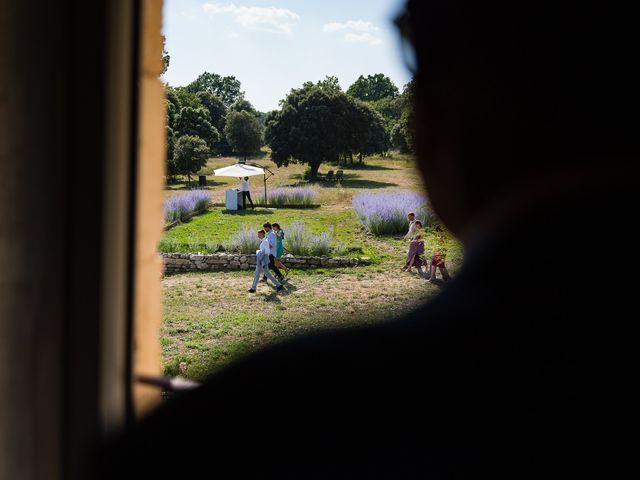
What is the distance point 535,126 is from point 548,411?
28 centimetres

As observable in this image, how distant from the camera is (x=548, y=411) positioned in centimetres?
57

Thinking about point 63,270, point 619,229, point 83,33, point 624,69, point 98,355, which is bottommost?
point 98,355

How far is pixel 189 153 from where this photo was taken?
3019 centimetres

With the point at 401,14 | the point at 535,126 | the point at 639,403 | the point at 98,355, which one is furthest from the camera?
the point at 98,355

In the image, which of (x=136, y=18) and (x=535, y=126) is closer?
(x=535, y=126)

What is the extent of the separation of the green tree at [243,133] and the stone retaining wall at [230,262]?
30.0 m

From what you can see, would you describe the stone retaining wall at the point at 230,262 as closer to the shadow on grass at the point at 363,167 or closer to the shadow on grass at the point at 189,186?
the shadow on grass at the point at 189,186

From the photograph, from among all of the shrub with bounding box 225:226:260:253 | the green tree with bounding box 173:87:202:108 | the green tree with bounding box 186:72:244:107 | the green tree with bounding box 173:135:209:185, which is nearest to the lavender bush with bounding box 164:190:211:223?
the shrub with bounding box 225:226:260:253

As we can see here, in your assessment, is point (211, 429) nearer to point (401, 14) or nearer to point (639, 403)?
point (639, 403)

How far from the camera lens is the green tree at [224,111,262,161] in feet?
147

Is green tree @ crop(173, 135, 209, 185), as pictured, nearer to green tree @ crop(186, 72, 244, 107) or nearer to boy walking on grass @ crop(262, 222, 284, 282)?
boy walking on grass @ crop(262, 222, 284, 282)

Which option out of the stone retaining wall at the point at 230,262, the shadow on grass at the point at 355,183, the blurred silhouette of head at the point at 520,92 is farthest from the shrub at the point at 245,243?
the blurred silhouette of head at the point at 520,92

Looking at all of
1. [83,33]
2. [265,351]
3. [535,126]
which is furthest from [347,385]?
[83,33]

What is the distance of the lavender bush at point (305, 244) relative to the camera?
15109 millimetres
